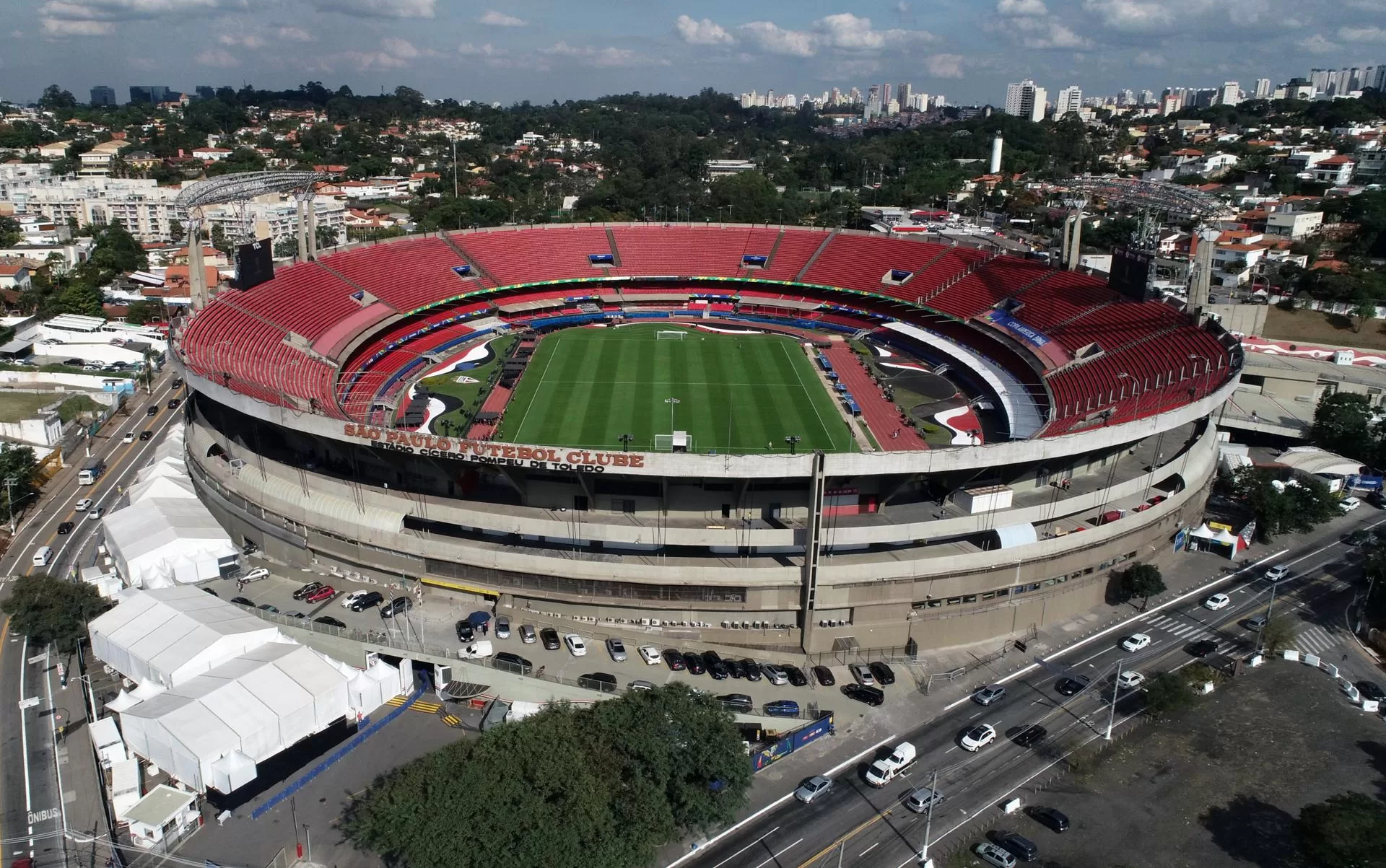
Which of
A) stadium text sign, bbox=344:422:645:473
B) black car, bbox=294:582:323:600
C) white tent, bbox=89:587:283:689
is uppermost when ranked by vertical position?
stadium text sign, bbox=344:422:645:473

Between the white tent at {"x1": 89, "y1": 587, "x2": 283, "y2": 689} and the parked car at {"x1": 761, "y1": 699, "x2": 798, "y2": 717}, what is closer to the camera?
the white tent at {"x1": 89, "y1": 587, "x2": 283, "y2": 689}

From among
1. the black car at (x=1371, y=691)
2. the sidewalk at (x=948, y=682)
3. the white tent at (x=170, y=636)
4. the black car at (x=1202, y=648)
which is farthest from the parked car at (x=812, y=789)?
the black car at (x=1371, y=691)

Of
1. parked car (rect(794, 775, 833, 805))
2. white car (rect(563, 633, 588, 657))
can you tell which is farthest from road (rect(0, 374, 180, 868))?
parked car (rect(794, 775, 833, 805))

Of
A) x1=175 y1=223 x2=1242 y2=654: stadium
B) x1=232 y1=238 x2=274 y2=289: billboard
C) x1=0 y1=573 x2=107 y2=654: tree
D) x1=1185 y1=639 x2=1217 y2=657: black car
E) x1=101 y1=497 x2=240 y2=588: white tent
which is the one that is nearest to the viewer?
x1=0 y1=573 x2=107 y2=654: tree

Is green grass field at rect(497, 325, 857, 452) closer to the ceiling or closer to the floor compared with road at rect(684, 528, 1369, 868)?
closer to the ceiling

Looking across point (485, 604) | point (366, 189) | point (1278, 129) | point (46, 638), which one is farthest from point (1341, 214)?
point (366, 189)

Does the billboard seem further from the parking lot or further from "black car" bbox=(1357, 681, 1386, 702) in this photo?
"black car" bbox=(1357, 681, 1386, 702)

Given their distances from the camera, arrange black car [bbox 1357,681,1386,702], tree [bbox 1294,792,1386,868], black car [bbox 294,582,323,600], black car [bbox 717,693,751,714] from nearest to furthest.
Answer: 1. tree [bbox 1294,792,1386,868]
2. black car [bbox 717,693,751,714]
3. black car [bbox 1357,681,1386,702]
4. black car [bbox 294,582,323,600]
